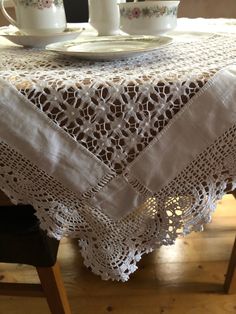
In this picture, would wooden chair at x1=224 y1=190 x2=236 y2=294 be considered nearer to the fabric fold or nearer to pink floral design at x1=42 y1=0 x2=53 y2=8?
the fabric fold

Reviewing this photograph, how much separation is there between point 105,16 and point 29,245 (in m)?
0.58

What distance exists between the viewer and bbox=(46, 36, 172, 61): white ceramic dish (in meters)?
0.58

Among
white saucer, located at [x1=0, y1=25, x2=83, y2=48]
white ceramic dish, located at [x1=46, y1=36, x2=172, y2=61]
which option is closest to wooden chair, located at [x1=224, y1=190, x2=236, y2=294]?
white ceramic dish, located at [x1=46, y1=36, x2=172, y2=61]

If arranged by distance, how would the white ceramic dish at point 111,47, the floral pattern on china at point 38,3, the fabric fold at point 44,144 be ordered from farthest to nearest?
1. the floral pattern on china at point 38,3
2. the white ceramic dish at point 111,47
3. the fabric fold at point 44,144

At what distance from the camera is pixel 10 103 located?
0.47 metres

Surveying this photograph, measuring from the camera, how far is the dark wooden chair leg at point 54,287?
73cm

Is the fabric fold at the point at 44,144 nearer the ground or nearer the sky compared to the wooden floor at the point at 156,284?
nearer the sky

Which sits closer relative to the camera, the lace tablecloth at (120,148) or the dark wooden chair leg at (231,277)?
the lace tablecloth at (120,148)

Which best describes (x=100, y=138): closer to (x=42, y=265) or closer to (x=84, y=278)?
(x=42, y=265)

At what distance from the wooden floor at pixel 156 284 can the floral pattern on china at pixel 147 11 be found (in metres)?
0.82

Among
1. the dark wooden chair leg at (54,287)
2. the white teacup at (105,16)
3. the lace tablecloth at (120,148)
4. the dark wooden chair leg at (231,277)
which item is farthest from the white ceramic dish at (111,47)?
the dark wooden chair leg at (231,277)

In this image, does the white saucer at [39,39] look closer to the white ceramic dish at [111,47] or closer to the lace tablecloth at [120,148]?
the white ceramic dish at [111,47]

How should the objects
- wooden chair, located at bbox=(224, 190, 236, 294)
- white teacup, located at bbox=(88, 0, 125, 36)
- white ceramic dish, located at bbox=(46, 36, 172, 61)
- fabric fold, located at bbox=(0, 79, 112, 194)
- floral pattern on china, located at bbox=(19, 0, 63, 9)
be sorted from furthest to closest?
wooden chair, located at bbox=(224, 190, 236, 294)
white teacup, located at bbox=(88, 0, 125, 36)
floral pattern on china, located at bbox=(19, 0, 63, 9)
white ceramic dish, located at bbox=(46, 36, 172, 61)
fabric fold, located at bbox=(0, 79, 112, 194)

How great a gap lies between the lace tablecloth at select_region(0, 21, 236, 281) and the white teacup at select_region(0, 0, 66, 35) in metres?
0.20
